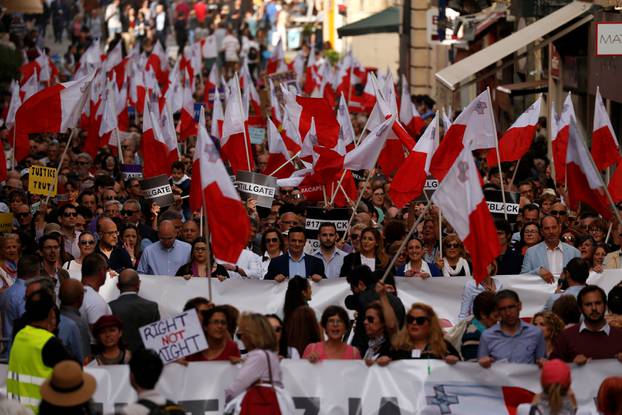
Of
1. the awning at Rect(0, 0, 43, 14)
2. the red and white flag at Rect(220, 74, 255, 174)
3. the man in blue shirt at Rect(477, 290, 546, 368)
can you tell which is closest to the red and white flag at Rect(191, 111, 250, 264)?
the man in blue shirt at Rect(477, 290, 546, 368)

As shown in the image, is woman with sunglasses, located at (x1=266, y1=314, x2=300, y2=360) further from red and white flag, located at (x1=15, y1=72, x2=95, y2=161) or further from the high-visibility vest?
red and white flag, located at (x1=15, y1=72, x2=95, y2=161)

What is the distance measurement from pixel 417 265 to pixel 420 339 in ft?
10.4

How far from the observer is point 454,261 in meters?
14.0

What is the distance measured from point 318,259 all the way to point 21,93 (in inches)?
498

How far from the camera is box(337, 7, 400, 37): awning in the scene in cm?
4981

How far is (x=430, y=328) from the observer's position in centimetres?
1057

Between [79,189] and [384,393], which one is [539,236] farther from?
[79,189]

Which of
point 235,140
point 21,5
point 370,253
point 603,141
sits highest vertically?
point 370,253

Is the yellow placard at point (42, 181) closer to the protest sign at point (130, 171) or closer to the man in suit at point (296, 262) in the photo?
the protest sign at point (130, 171)

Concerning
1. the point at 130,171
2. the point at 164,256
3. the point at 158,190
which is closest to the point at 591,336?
the point at 164,256

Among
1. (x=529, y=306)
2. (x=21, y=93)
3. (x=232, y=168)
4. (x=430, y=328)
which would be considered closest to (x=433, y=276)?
(x=529, y=306)

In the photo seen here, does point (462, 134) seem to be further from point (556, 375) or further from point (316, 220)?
point (556, 375)

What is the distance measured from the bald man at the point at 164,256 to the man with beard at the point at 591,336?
181 inches

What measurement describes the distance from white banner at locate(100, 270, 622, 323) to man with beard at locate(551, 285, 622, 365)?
8.21 ft
